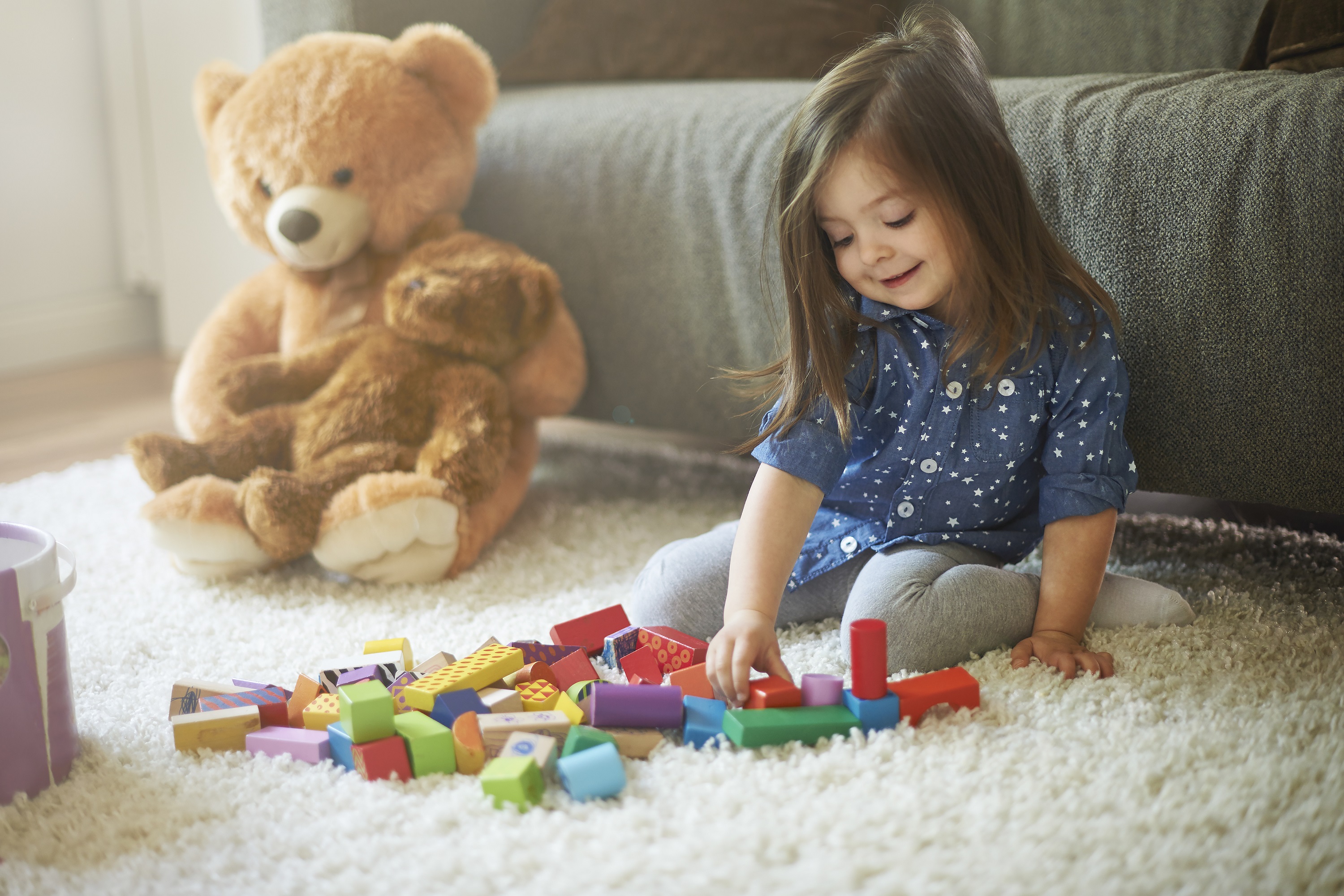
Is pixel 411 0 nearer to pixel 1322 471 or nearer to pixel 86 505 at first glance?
pixel 86 505

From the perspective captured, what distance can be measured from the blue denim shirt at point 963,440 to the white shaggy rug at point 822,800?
0.12m

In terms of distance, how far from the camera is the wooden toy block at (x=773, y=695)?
28.5 inches

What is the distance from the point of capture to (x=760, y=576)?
821 millimetres

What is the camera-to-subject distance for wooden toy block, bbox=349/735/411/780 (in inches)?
27.0

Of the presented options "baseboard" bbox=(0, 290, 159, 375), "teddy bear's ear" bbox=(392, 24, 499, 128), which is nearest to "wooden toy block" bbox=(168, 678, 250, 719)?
"teddy bear's ear" bbox=(392, 24, 499, 128)

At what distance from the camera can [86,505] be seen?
129 centimetres

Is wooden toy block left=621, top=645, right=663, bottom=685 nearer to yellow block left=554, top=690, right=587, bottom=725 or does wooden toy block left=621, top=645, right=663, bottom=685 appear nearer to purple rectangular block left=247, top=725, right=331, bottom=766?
yellow block left=554, top=690, right=587, bottom=725

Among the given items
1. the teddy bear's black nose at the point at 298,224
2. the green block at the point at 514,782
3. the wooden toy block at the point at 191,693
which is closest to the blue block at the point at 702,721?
the green block at the point at 514,782

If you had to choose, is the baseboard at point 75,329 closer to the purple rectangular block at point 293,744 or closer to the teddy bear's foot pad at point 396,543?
the teddy bear's foot pad at point 396,543

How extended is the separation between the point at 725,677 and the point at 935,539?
250 mm

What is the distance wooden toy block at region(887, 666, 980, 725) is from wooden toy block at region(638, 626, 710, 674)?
6.0 inches

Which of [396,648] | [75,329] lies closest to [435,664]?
[396,648]

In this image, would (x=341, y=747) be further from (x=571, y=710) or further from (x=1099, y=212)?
(x=1099, y=212)

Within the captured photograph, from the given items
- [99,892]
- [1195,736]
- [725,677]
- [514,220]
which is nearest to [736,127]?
[514,220]
